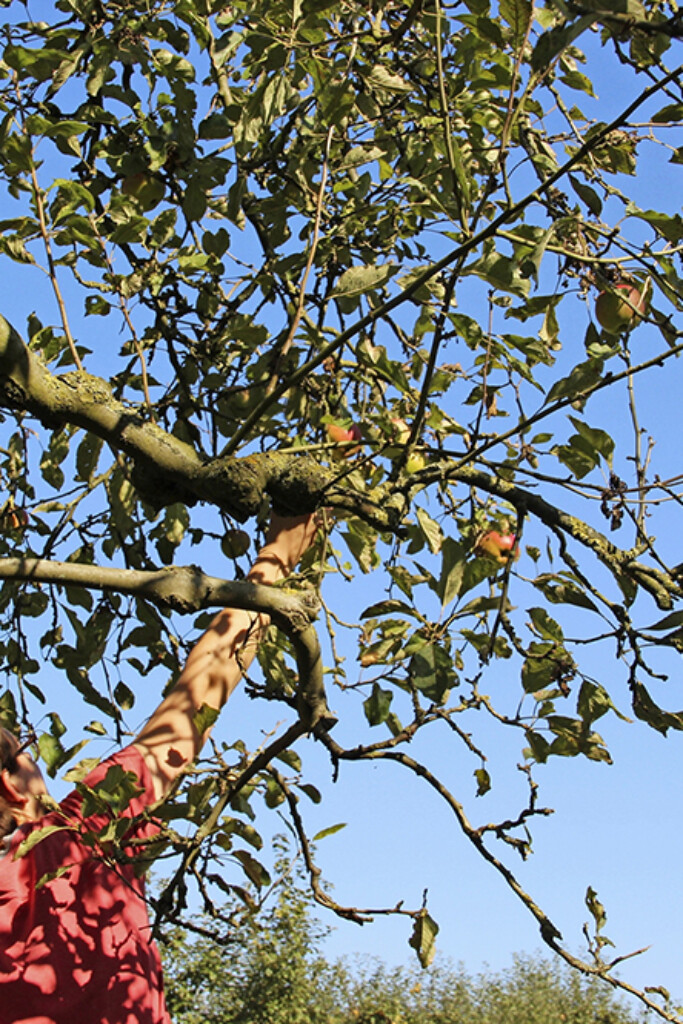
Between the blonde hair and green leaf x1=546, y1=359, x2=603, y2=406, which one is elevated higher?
green leaf x1=546, y1=359, x2=603, y2=406

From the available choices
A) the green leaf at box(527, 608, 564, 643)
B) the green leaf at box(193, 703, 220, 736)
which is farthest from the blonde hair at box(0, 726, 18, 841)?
the green leaf at box(527, 608, 564, 643)

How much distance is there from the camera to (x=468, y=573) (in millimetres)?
1440

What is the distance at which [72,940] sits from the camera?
1457 mm

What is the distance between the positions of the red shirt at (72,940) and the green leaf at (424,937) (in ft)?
1.46

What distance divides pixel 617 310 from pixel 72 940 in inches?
54.3

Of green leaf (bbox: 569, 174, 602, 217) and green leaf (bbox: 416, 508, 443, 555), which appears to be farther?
green leaf (bbox: 416, 508, 443, 555)

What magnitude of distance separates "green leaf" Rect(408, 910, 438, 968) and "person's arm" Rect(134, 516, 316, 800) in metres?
0.50

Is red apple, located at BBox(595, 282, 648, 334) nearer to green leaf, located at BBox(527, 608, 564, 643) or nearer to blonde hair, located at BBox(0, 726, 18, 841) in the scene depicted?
green leaf, located at BBox(527, 608, 564, 643)

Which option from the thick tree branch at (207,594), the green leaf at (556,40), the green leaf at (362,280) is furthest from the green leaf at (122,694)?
the green leaf at (556,40)

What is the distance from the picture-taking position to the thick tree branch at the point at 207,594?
47.2 inches

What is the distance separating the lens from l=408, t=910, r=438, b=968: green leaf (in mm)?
1646

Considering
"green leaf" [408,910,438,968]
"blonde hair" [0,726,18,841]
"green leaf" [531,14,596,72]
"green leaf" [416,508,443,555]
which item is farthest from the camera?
"green leaf" [416,508,443,555]

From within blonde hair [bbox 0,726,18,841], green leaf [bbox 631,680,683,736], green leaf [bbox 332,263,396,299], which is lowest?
blonde hair [bbox 0,726,18,841]

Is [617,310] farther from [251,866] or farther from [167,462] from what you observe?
[251,866]
